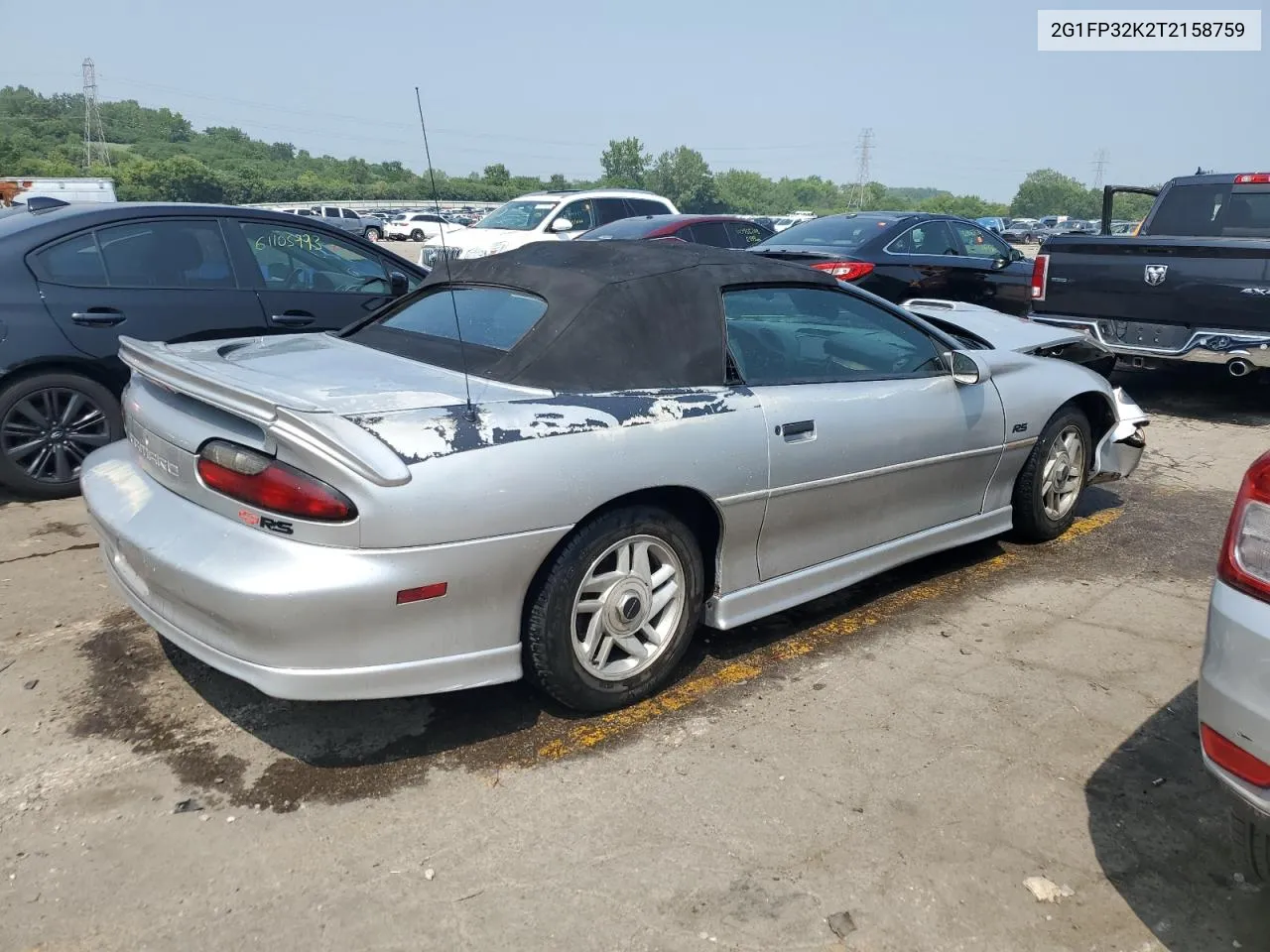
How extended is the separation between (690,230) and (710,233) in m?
0.51

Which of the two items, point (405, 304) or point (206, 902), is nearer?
point (206, 902)

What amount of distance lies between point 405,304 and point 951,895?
2.92 metres

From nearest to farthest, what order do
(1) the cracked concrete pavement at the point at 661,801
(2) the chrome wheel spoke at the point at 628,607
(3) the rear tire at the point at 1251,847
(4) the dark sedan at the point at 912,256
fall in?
(3) the rear tire at the point at 1251,847, (1) the cracked concrete pavement at the point at 661,801, (2) the chrome wheel spoke at the point at 628,607, (4) the dark sedan at the point at 912,256

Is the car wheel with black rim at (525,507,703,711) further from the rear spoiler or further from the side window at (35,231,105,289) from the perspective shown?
the side window at (35,231,105,289)

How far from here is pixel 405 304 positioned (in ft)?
13.2

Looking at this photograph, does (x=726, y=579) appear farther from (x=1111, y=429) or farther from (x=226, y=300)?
(x=226, y=300)

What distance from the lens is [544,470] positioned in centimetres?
281

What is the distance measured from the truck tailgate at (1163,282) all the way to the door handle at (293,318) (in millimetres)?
5830

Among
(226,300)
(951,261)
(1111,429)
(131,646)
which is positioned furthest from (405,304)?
(951,261)

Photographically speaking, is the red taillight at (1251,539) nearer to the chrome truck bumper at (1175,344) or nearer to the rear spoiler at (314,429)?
the rear spoiler at (314,429)

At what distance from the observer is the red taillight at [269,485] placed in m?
2.56

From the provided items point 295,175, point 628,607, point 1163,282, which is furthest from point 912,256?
point 295,175

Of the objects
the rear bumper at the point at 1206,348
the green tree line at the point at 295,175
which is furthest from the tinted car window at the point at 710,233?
the green tree line at the point at 295,175

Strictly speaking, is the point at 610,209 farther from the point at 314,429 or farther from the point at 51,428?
the point at 314,429
